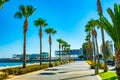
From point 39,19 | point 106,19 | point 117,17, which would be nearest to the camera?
point 117,17

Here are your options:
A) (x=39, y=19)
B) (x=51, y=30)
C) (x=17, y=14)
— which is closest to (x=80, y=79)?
(x=17, y=14)

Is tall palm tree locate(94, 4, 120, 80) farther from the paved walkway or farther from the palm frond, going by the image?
the palm frond

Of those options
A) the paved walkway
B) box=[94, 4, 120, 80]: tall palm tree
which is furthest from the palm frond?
box=[94, 4, 120, 80]: tall palm tree

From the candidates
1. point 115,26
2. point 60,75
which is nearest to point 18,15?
point 60,75

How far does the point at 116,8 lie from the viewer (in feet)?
69.5

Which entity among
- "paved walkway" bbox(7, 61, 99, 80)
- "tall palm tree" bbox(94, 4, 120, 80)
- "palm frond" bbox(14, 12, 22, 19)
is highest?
"palm frond" bbox(14, 12, 22, 19)

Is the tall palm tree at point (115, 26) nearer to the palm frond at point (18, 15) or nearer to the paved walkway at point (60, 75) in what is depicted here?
the paved walkway at point (60, 75)

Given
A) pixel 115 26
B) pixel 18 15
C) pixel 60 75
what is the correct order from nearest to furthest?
1. pixel 115 26
2. pixel 60 75
3. pixel 18 15

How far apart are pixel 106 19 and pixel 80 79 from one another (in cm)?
841

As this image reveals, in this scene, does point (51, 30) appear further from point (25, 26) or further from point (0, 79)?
point (0, 79)

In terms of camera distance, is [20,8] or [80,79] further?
[20,8]

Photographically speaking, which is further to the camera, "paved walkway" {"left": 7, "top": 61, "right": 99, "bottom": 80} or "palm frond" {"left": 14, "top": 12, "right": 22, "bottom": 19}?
"palm frond" {"left": 14, "top": 12, "right": 22, "bottom": 19}

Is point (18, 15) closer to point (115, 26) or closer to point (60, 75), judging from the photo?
point (60, 75)

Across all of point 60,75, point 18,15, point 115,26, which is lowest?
point 60,75
